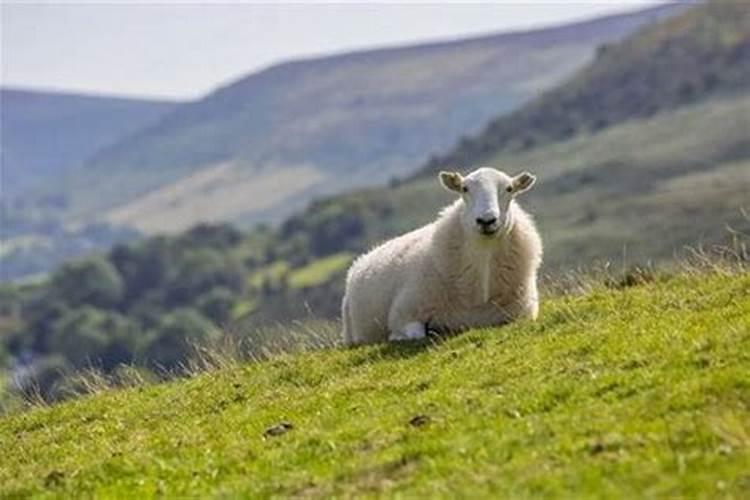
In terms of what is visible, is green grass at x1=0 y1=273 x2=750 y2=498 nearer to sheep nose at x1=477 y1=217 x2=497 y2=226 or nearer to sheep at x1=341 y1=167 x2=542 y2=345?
sheep at x1=341 y1=167 x2=542 y2=345

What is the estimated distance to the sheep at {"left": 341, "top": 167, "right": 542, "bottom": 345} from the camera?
19250 millimetres

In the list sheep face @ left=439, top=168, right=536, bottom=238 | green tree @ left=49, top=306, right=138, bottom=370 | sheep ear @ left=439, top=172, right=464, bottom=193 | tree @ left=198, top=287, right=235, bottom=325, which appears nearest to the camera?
sheep face @ left=439, top=168, right=536, bottom=238

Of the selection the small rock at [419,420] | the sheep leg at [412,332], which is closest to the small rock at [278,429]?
the small rock at [419,420]

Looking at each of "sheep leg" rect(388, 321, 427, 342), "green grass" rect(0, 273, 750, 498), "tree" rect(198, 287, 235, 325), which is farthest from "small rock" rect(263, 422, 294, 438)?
"tree" rect(198, 287, 235, 325)

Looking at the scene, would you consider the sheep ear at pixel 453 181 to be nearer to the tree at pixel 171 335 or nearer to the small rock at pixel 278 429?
the small rock at pixel 278 429

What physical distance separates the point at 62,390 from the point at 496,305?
25.6 ft

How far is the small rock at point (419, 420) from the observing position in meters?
12.6

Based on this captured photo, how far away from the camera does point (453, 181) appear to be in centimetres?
1992

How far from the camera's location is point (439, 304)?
19578 mm

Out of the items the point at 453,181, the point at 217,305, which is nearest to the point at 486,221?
the point at 453,181

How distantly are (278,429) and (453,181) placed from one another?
7085 mm

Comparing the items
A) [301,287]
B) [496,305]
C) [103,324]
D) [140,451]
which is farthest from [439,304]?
[301,287]

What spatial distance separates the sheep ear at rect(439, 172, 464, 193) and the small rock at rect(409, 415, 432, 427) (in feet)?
24.1

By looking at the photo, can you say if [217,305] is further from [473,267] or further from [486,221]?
[486,221]
